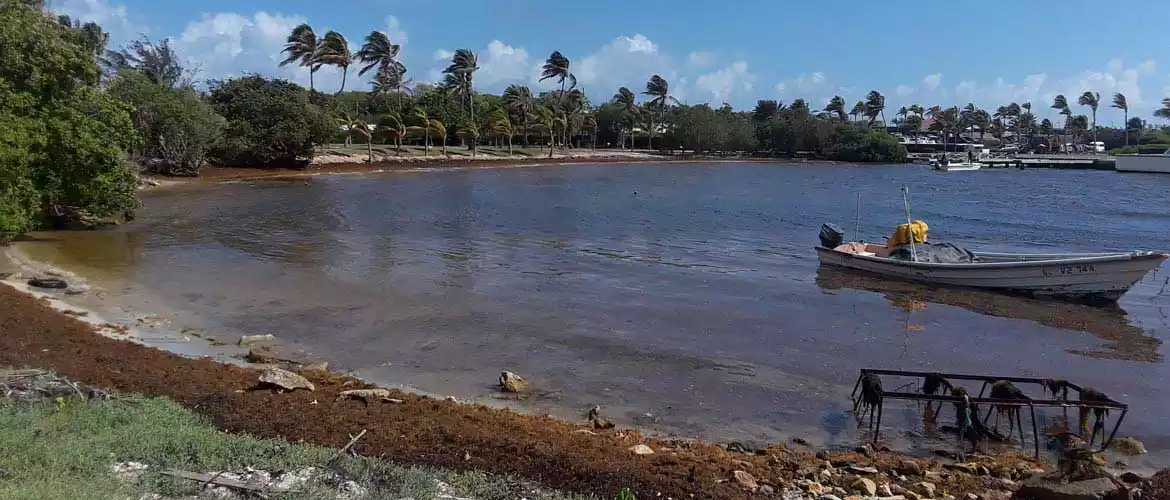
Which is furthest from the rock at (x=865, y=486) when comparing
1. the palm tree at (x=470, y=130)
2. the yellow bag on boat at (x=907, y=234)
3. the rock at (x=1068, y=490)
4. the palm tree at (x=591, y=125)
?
the palm tree at (x=591, y=125)

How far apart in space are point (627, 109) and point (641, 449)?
129142mm

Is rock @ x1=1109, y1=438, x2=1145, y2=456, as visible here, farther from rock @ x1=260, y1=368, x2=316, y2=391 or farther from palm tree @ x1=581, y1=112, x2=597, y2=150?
palm tree @ x1=581, y1=112, x2=597, y2=150

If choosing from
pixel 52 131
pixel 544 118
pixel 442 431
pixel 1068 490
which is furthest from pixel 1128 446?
pixel 544 118

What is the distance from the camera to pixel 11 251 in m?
21.7

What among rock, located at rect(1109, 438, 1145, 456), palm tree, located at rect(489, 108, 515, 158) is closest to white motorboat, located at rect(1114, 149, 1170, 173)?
palm tree, located at rect(489, 108, 515, 158)

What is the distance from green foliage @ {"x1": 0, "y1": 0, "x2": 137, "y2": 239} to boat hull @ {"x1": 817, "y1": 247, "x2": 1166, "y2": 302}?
2520cm

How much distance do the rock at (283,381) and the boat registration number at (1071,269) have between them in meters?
18.6

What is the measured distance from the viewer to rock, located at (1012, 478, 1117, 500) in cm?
623

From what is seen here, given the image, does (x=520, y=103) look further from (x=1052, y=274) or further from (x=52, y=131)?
(x=1052, y=274)

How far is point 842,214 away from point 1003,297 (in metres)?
27.7

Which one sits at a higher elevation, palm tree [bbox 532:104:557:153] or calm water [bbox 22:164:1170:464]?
palm tree [bbox 532:104:557:153]

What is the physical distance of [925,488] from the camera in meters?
7.53

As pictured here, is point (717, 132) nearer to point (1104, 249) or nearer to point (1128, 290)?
point (1104, 249)

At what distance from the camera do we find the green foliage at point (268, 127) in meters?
64.4
